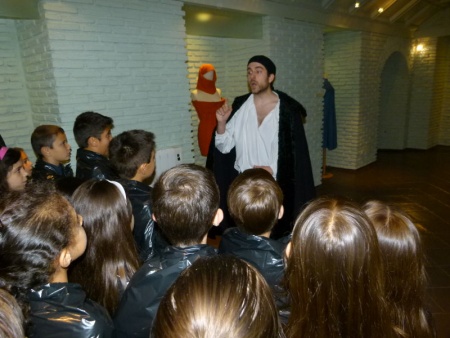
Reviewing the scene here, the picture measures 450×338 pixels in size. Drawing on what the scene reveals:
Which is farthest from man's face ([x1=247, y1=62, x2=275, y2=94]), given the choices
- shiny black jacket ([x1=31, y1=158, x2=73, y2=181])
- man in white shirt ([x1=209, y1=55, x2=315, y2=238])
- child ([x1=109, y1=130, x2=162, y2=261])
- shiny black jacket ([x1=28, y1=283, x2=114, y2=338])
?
shiny black jacket ([x1=28, y1=283, x2=114, y2=338])

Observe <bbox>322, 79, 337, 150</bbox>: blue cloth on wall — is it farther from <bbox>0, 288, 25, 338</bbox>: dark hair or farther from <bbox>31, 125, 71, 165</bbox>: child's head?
<bbox>0, 288, 25, 338</bbox>: dark hair

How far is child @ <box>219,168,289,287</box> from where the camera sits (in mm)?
1529

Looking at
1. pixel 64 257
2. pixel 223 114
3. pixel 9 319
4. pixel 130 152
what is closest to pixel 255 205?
pixel 64 257

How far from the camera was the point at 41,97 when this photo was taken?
10.1ft

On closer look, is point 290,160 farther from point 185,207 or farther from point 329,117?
point 329,117

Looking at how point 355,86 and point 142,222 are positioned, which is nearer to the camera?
point 142,222

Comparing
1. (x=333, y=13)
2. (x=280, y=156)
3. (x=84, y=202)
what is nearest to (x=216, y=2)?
(x=280, y=156)

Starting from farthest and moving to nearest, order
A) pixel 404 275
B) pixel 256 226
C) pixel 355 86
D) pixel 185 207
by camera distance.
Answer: pixel 355 86, pixel 256 226, pixel 185 207, pixel 404 275

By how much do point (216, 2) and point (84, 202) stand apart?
3321 mm

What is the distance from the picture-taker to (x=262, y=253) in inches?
60.7

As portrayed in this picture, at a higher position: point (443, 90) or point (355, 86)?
point (355, 86)

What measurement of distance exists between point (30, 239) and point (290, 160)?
2328 mm

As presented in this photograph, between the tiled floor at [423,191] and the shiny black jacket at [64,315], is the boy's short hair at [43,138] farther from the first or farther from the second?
the tiled floor at [423,191]

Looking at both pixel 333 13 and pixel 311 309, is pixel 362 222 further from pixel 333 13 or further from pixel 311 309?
pixel 333 13
